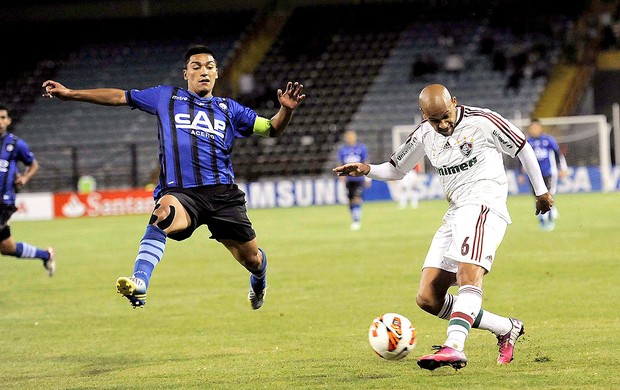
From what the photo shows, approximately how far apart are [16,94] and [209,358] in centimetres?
3682

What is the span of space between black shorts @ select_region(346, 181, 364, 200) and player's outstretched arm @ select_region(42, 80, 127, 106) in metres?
16.8

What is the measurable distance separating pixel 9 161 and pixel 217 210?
7.00 m

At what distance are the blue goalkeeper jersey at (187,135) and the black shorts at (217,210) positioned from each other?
0.22ft

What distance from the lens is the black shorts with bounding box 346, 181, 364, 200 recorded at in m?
25.0

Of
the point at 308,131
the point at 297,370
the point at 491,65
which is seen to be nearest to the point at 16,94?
the point at 308,131

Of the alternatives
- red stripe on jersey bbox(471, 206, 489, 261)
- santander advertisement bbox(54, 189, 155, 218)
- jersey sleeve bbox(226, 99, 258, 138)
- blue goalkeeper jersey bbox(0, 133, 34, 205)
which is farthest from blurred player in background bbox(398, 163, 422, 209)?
red stripe on jersey bbox(471, 206, 489, 261)

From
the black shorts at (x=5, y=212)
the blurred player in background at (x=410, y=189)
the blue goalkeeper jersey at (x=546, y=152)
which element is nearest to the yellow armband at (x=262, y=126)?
the black shorts at (x=5, y=212)

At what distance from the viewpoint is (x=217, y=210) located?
8.52 meters

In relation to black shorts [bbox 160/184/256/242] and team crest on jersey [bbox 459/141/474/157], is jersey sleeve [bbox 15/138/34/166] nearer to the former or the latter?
black shorts [bbox 160/184/256/242]

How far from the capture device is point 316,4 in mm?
44375

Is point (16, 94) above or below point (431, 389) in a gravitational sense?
above

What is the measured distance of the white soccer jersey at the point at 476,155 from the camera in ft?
24.3

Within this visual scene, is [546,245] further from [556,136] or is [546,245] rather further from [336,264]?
[556,136]

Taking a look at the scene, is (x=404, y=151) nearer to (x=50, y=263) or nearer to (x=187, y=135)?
(x=187, y=135)
